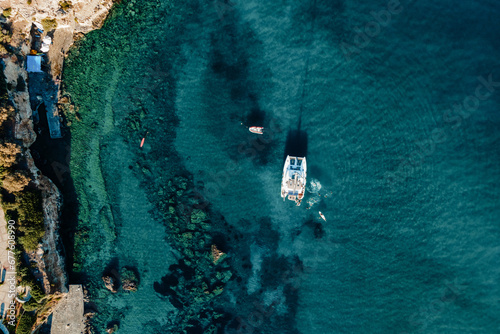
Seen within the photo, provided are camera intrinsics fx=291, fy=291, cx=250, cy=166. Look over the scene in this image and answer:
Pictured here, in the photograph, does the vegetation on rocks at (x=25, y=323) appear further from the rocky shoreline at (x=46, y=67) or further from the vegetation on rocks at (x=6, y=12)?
the vegetation on rocks at (x=6, y=12)

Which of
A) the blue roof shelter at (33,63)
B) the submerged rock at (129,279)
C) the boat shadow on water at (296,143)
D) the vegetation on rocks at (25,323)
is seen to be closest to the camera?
the vegetation on rocks at (25,323)

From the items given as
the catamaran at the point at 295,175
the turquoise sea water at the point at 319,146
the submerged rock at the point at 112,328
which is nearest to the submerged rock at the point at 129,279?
the turquoise sea water at the point at 319,146

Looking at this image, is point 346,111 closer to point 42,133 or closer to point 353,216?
point 353,216

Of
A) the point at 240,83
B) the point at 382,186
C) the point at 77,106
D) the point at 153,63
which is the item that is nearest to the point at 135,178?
the point at 77,106

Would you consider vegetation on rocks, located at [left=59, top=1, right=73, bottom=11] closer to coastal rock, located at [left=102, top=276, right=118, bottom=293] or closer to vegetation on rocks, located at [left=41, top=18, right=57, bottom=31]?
vegetation on rocks, located at [left=41, top=18, right=57, bottom=31]

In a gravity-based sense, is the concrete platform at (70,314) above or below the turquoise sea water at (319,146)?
below

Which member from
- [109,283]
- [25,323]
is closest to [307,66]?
[109,283]
